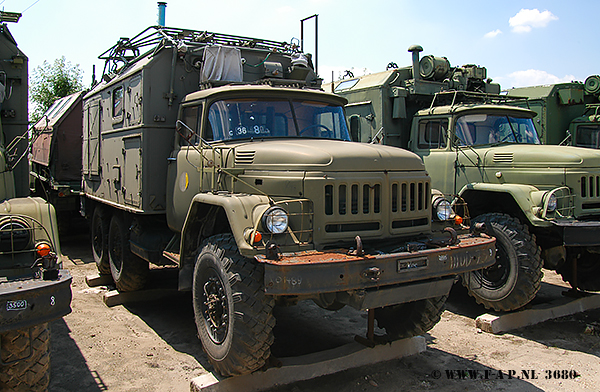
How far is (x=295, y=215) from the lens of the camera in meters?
4.21

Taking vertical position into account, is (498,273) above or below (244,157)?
below

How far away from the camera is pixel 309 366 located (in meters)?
4.57

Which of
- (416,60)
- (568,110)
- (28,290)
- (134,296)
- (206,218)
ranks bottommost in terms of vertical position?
(134,296)

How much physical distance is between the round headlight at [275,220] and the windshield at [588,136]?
11042 millimetres

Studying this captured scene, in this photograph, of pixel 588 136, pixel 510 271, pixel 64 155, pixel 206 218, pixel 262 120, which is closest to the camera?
pixel 206 218

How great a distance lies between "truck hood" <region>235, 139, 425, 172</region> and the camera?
171 inches

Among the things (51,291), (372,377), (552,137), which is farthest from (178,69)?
(552,137)

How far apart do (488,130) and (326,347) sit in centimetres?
434

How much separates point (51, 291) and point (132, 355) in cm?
197

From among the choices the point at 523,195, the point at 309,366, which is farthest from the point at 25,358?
the point at 523,195

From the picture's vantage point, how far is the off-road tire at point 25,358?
366 cm

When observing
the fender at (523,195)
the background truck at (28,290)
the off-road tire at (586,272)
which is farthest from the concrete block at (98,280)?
the off-road tire at (586,272)

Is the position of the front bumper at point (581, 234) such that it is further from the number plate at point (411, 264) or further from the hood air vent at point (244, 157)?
the hood air vent at point (244, 157)

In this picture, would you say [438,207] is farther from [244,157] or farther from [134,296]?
[134,296]
